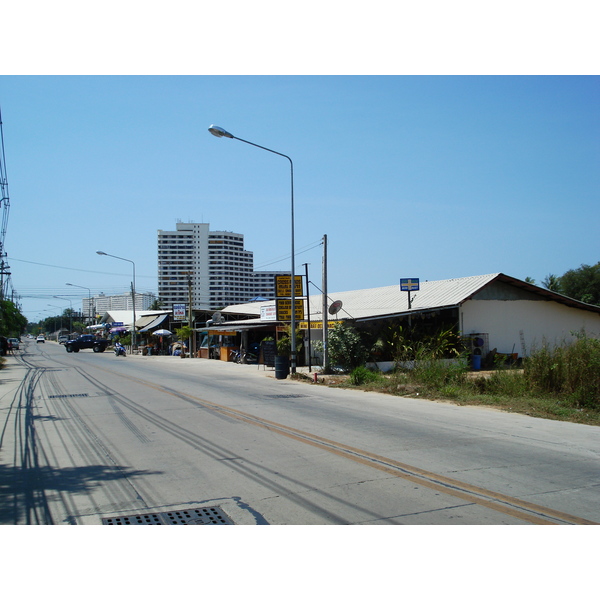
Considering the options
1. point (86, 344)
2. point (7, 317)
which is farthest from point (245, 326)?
point (7, 317)

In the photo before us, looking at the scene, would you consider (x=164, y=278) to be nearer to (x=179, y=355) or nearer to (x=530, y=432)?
(x=179, y=355)

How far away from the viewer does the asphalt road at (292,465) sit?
18.7 ft

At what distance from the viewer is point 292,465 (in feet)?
24.8

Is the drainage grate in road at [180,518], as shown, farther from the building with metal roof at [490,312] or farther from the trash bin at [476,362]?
the trash bin at [476,362]

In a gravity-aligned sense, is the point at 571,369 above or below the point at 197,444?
above

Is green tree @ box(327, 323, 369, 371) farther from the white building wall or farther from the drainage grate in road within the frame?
the drainage grate in road

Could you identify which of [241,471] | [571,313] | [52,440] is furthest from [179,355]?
[241,471]

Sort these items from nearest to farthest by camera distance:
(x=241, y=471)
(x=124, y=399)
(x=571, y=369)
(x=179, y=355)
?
(x=241, y=471), (x=571, y=369), (x=124, y=399), (x=179, y=355)

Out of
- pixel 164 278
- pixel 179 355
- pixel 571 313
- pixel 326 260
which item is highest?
pixel 164 278

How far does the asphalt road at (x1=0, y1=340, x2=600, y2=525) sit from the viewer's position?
→ 5.70m

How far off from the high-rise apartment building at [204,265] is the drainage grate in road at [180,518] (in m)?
107

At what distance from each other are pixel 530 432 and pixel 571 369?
3938 millimetres

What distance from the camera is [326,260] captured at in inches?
922

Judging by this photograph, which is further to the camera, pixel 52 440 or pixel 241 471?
pixel 52 440
